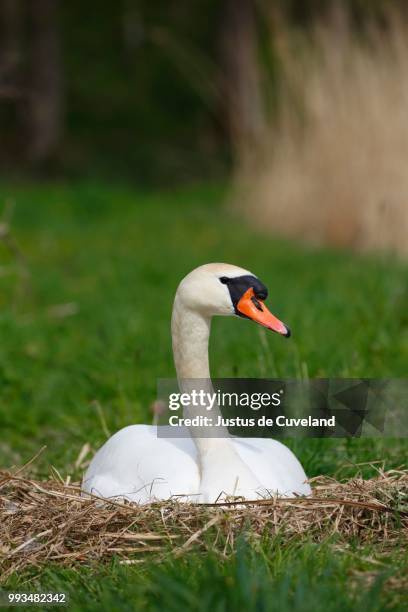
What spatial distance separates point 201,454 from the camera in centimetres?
361

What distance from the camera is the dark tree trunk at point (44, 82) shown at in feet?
53.5

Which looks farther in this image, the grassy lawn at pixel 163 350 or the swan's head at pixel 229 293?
the swan's head at pixel 229 293

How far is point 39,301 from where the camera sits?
29.0 ft

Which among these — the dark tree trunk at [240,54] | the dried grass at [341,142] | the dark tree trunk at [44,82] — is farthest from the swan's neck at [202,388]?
the dark tree trunk at [44,82]

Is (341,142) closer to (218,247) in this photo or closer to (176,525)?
(218,247)

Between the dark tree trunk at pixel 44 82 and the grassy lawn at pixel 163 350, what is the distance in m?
3.88

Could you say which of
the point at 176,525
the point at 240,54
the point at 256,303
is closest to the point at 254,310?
the point at 256,303

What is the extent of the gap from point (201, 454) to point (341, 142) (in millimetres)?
6842

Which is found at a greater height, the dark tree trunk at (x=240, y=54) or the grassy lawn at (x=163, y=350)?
the dark tree trunk at (x=240, y=54)

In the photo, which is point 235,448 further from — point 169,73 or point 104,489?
point 169,73

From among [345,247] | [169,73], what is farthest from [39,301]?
[169,73]

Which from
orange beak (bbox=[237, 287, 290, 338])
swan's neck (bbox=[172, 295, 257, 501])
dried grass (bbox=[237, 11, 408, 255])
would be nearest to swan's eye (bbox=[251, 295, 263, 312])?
orange beak (bbox=[237, 287, 290, 338])

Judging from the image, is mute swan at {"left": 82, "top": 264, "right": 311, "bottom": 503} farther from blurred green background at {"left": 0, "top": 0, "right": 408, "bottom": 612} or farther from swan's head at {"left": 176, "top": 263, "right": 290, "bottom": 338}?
blurred green background at {"left": 0, "top": 0, "right": 408, "bottom": 612}

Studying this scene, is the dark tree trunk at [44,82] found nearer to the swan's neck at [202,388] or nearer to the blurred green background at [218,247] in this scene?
the blurred green background at [218,247]
